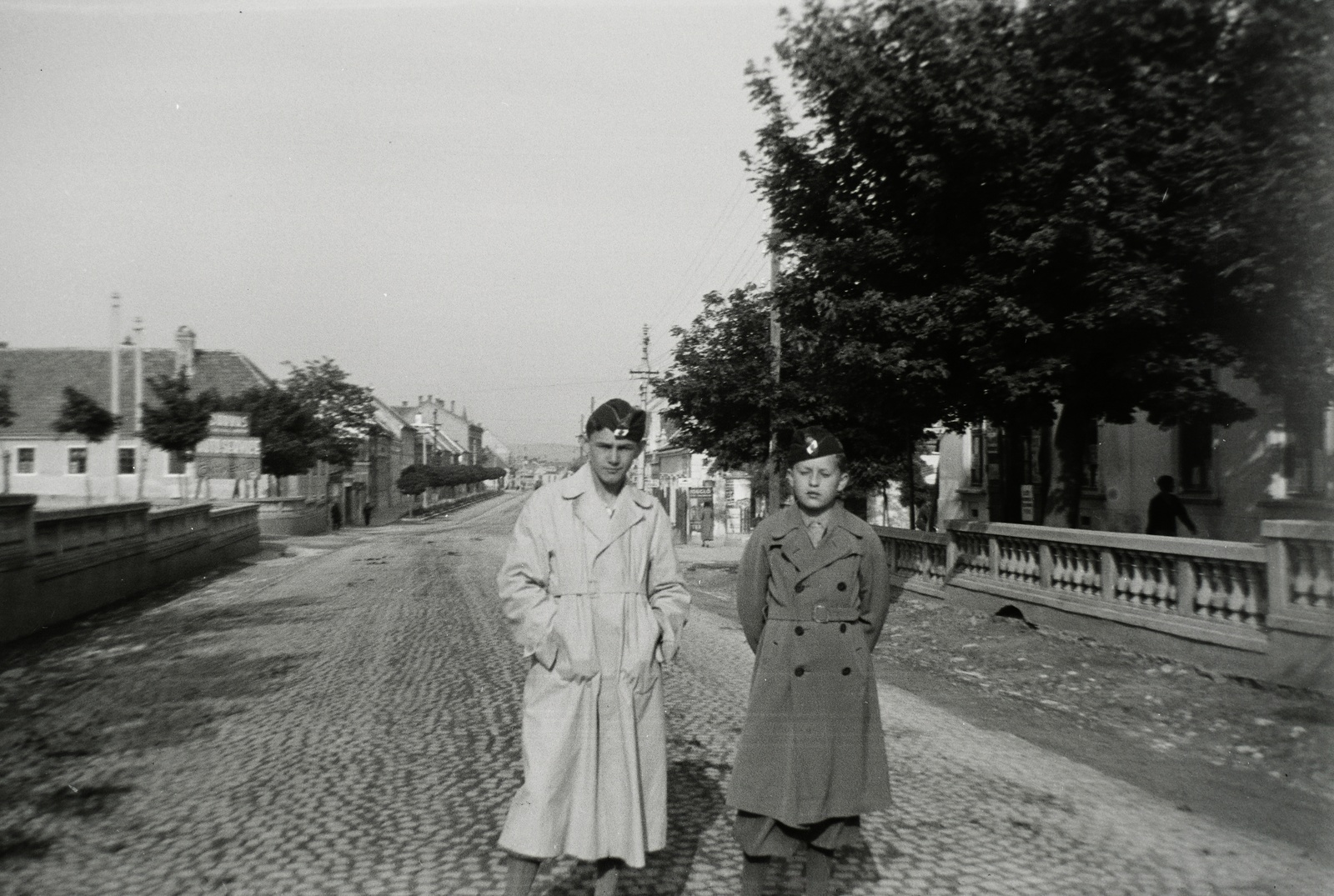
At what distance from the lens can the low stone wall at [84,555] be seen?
11258 mm

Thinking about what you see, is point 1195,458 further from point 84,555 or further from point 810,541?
point 84,555

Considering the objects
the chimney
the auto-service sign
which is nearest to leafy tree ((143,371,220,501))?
the auto-service sign

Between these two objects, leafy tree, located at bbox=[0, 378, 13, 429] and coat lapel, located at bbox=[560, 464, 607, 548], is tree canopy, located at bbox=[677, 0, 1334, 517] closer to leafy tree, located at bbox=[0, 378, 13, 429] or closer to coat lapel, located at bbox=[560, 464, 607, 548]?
coat lapel, located at bbox=[560, 464, 607, 548]

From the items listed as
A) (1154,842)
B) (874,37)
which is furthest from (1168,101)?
(1154,842)

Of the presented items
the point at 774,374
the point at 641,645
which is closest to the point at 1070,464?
the point at 774,374

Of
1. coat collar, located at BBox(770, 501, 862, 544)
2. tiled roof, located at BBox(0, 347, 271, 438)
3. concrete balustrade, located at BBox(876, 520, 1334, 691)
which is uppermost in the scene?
tiled roof, located at BBox(0, 347, 271, 438)

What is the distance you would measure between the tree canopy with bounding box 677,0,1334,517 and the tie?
6610 millimetres

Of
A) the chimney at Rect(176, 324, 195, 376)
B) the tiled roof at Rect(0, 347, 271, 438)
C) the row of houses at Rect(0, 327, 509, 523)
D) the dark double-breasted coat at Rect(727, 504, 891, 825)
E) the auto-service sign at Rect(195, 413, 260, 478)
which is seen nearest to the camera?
the dark double-breasted coat at Rect(727, 504, 891, 825)

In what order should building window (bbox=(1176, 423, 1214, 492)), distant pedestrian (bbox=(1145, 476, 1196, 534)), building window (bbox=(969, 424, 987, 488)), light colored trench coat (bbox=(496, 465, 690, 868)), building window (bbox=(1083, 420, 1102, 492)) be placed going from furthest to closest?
building window (bbox=(969, 424, 987, 488)), building window (bbox=(1083, 420, 1102, 492)), building window (bbox=(1176, 423, 1214, 492)), distant pedestrian (bbox=(1145, 476, 1196, 534)), light colored trench coat (bbox=(496, 465, 690, 868))

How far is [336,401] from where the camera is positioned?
53.8 metres

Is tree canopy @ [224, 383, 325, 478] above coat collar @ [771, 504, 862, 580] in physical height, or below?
above

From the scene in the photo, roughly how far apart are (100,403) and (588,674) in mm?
52598

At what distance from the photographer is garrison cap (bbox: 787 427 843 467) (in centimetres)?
382

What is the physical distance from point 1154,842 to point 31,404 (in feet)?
200
